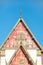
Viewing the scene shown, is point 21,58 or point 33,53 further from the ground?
point 33,53

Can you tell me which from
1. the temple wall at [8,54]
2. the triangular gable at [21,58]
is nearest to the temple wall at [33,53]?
the triangular gable at [21,58]

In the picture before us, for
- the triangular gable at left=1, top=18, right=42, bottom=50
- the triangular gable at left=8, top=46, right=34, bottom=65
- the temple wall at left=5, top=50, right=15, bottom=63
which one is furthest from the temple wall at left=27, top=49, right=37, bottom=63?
the temple wall at left=5, top=50, right=15, bottom=63

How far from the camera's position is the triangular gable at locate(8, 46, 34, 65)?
7131cm

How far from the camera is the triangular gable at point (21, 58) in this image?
71312 millimetres

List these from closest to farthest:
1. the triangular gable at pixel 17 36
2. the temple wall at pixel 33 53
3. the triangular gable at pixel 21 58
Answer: the triangular gable at pixel 21 58 < the temple wall at pixel 33 53 < the triangular gable at pixel 17 36

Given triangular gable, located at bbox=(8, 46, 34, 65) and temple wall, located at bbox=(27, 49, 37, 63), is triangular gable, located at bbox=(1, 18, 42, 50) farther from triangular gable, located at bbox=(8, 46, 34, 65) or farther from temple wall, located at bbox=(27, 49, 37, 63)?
triangular gable, located at bbox=(8, 46, 34, 65)

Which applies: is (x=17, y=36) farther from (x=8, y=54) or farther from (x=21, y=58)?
(x=21, y=58)

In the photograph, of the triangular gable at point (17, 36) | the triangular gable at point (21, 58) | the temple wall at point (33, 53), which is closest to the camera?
the triangular gable at point (21, 58)

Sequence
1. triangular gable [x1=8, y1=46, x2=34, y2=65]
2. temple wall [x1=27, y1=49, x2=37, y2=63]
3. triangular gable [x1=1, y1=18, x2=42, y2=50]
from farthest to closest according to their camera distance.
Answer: triangular gable [x1=1, y1=18, x2=42, y2=50]
temple wall [x1=27, y1=49, x2=37, y2=63]
triangular gable [x1=8, y1=46, x2=34, y2=65]

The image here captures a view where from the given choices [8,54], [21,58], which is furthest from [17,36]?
Answer: [21,58]

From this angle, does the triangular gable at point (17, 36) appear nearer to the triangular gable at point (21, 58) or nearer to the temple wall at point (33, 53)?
the temple wall at point (33, 53)

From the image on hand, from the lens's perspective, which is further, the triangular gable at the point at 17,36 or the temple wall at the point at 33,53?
the triangular gable at the point at 17,36

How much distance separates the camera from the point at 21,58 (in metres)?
71.6

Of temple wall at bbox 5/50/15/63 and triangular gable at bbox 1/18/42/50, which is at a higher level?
triangular gable at bbox 1/18/42/50
